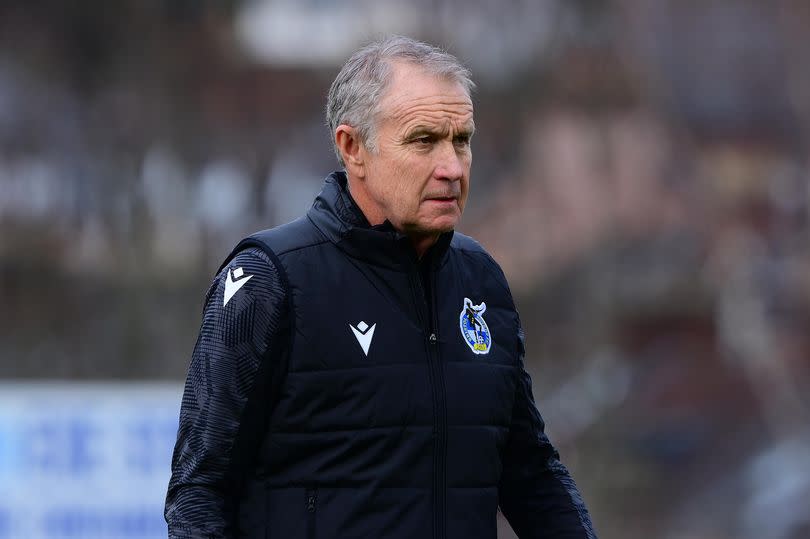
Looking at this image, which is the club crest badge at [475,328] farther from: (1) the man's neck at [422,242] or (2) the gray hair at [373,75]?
(2) the gray hair at [373,75]

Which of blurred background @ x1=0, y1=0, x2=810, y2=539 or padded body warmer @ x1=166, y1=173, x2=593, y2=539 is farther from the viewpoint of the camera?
blurred background @ x1=0, y1=0, x2=810, y2=539

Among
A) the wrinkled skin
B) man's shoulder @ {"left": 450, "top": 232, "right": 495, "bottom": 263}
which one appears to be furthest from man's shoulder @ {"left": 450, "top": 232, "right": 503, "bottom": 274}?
the wrinkled skin

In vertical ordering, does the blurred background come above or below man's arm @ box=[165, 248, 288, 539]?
above

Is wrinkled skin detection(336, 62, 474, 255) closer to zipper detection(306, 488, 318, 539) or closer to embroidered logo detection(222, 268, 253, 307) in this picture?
embroidered logo detection(222, 268, 253, 307)

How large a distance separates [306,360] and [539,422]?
21.5 inches

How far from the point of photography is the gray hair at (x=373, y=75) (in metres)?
2.41

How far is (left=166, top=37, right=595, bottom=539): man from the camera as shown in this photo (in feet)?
7.45

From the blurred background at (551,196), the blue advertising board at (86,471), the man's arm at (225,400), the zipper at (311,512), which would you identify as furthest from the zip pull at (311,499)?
the blurred background at (551,196)

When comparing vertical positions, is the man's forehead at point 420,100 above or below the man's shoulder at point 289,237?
above

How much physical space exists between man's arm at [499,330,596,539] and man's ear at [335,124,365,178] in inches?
17.2

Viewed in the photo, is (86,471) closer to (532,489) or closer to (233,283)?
(532,489)

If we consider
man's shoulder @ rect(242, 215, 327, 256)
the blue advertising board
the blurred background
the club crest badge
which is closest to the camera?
man's shoulder @ rect(242, 215, 327, 256)

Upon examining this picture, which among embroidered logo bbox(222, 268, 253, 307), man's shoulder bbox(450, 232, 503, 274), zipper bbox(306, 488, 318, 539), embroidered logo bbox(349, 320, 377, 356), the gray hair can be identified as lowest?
zipper bbox(306, 488, 318, 539)

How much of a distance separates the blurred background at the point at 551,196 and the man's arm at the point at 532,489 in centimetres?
724
